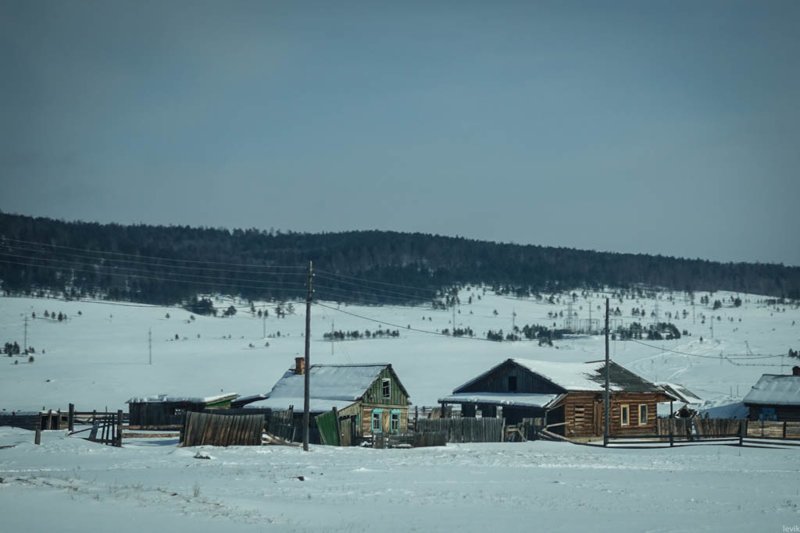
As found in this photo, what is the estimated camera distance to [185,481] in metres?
25.3

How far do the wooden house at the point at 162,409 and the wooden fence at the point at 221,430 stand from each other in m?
14.5

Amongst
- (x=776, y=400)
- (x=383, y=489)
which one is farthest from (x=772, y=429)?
(x=383, y=489)

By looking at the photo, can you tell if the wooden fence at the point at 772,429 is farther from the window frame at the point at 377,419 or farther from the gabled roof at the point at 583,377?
the window frame at the point at 377,419

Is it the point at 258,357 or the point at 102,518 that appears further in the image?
the point at 258,357

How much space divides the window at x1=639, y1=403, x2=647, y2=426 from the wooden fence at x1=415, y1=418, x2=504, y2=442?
1228cm

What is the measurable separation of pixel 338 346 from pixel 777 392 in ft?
236

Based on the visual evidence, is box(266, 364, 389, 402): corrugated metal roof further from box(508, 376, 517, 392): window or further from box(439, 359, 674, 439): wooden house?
box(508, 376, 517, 392): window

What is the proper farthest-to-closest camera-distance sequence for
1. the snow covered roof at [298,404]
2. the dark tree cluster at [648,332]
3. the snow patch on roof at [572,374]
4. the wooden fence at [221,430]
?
1. the dark tree cluster at [648,332]
2. the snow patch on roof at [572,374]
3. the snow covered roof at [298,404]
4. the wooden fence at [221,430]

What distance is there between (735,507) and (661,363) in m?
82.1

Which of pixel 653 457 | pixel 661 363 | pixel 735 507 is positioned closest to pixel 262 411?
pixel 653 457

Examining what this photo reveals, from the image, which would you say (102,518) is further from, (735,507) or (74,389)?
(74,389)

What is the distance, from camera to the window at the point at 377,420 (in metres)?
50.8

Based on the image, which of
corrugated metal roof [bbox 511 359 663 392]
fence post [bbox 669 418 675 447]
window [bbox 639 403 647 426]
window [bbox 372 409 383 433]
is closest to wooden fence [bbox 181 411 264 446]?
window [bbox 372 409 383 433]

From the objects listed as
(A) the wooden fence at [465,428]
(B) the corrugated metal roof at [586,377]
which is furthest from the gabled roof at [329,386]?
(B) the corrugated metal roof at [586,377]
